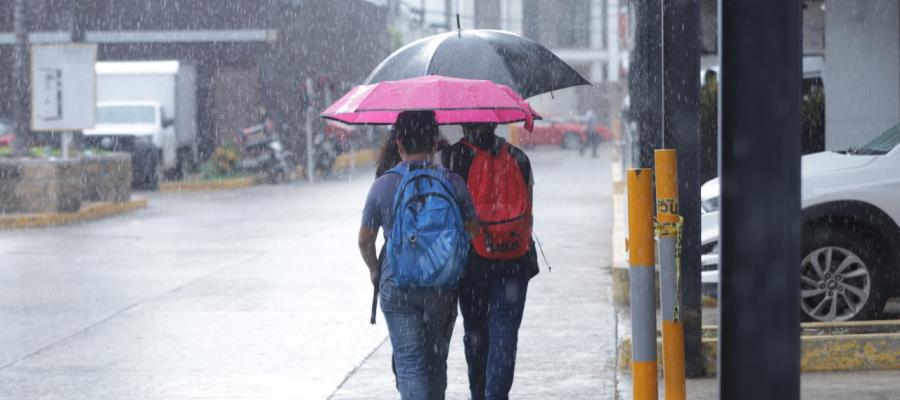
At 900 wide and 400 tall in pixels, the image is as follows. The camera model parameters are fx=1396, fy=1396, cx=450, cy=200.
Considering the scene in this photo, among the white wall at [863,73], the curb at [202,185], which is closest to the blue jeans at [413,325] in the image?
the white wall at [863,73]

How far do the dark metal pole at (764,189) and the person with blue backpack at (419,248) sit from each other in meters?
2.56

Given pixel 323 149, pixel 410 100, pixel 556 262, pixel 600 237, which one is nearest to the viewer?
pixel 410 100

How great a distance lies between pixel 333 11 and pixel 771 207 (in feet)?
122

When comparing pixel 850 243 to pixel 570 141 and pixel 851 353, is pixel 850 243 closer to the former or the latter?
pixel 851 353

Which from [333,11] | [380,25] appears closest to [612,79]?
[380,25]

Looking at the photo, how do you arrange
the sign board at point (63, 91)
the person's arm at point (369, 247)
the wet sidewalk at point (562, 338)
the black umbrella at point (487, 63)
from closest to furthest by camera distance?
the person's arm at point (369, 247) → the black umbrella at point (487, 63) → the wet sidewalk at point (562, 338) → the sign board at point (63, 91)

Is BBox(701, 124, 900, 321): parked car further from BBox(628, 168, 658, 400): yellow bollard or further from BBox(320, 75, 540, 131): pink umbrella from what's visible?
BBox(628, 168, 658, 400): yellow bollard

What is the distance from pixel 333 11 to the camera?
129ft

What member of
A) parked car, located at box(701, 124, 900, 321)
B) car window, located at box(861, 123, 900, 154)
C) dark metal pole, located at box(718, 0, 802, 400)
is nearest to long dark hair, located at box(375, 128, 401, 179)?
dark metal pole, located at box(718, 0, 802, 400)

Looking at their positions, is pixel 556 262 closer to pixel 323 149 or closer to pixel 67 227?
pixel 67 227

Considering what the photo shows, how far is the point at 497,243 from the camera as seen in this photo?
6.19 m

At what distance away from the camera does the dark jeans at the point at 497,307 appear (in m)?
6.24

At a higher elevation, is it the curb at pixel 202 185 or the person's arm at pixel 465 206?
the person's arm at pixel 465 206

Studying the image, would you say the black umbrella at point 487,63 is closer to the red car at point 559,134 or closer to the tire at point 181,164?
the tire at point 181,164
